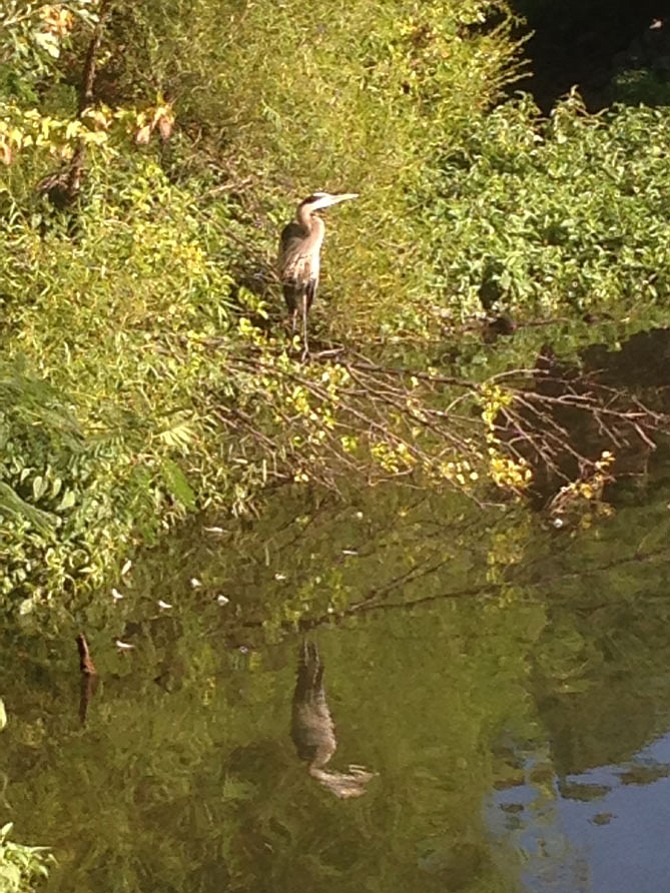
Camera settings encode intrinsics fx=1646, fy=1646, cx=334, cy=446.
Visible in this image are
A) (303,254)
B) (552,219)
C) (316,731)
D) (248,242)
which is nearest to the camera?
(316,731)

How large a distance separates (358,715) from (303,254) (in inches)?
145

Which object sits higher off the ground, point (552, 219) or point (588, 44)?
point (588, 44)

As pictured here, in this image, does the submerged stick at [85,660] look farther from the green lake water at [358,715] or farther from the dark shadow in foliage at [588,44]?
the dark shadow in foliage at [588,44]

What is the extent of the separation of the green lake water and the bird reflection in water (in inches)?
0.4

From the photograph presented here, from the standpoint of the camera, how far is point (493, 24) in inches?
758

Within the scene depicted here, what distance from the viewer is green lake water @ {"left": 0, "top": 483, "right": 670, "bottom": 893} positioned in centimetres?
525

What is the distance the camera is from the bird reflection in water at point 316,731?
5.66 metres

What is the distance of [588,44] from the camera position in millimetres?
21828

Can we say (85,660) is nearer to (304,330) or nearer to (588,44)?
(304,330)

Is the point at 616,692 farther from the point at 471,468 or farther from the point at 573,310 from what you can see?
the point at 573,310

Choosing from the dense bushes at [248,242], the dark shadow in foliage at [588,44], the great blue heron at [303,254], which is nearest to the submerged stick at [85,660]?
the dense bushes at [248,242]

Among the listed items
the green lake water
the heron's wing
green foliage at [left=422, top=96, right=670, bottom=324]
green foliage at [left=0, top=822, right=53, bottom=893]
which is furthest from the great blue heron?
green foliage at [left=0, top=822, right=53, bottom=893]

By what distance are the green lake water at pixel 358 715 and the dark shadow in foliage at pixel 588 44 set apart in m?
12.1

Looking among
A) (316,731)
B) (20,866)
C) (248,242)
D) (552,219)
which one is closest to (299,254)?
(248,242)
